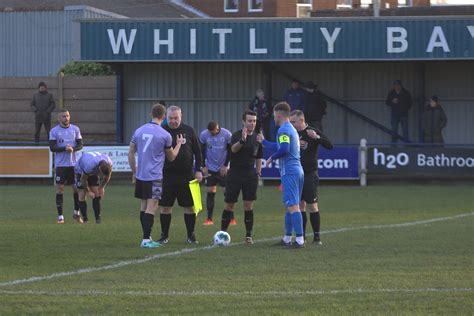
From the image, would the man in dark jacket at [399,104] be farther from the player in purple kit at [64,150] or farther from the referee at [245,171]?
the referee at [245,171]

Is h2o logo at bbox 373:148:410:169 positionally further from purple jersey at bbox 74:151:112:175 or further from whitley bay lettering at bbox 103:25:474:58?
purple jersey at bbox 74:151:112:175

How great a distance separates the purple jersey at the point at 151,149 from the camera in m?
13.9

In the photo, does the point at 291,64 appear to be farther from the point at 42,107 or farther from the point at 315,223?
the point at 315,223

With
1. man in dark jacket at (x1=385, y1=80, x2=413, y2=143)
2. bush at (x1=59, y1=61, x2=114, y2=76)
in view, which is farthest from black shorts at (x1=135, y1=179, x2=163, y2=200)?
bush at (x1=59, y1=61, x2=114, y2=76)

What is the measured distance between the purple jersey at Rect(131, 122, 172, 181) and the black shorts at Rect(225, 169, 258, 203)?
1286mm

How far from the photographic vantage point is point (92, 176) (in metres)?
18.0

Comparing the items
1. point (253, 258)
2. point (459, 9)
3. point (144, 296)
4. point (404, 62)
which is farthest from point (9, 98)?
point (144, 296)

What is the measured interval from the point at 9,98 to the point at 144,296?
1007 inches

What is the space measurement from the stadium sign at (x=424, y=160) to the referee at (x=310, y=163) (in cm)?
1370

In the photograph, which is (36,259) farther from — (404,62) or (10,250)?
(404,62)

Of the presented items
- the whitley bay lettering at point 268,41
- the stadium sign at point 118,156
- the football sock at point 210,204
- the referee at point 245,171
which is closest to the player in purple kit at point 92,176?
the football sock at point 210,204

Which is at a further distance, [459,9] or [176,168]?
[459,9]

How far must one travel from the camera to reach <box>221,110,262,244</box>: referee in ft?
48.6

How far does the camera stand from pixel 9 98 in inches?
1355
